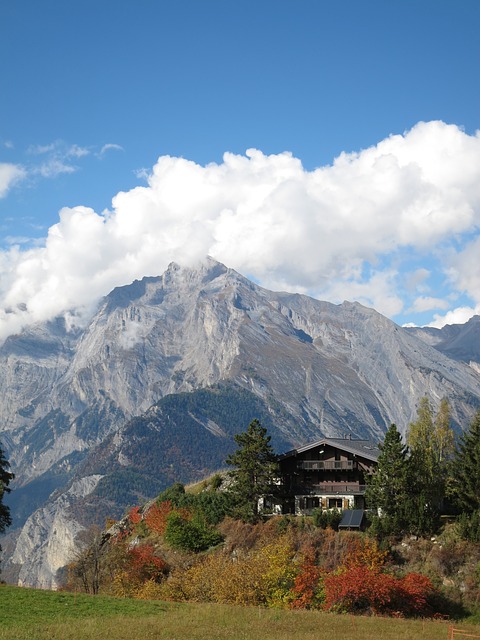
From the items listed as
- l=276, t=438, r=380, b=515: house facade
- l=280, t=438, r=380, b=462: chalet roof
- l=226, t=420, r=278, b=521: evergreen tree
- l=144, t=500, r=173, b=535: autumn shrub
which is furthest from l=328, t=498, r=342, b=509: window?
l=144, t=500, r=173, b=535: autumn shrub

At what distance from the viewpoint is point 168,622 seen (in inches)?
1781

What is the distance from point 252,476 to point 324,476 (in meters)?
12.7

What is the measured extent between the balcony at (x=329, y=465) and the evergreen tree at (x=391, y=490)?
12.3 meters

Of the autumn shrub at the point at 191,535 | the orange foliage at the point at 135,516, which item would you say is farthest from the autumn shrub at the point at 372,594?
the orange foliage at the point at 135,516

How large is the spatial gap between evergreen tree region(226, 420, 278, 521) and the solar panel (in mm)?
9268

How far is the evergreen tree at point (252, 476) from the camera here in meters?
80.6

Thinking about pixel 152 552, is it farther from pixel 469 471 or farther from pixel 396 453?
pixel 469 471

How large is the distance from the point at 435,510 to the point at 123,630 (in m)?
43.0

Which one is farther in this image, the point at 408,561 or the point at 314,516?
the point at 314,516

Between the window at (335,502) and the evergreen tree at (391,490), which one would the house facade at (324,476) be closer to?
the window at (335,502)

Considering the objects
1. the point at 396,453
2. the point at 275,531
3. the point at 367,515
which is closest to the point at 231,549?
the point at 275,531

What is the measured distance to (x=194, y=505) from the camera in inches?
3558

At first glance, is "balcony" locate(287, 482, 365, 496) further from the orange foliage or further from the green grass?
the green grass

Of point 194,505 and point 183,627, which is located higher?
point 194,505
